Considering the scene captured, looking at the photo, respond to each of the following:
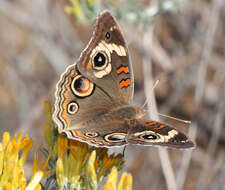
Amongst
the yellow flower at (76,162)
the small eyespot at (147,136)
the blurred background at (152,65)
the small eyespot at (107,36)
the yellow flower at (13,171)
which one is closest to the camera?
the yellow flower at (13,171)

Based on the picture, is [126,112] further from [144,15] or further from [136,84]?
[136,84]

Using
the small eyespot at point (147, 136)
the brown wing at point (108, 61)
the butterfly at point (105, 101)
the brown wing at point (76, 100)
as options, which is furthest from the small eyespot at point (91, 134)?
the brown wing at point (108, 61)

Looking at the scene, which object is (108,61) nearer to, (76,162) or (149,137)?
(149,137)

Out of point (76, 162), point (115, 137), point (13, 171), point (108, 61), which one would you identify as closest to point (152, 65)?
point (108, 61)

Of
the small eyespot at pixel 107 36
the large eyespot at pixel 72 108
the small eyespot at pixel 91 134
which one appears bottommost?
the small eyespot at pixel 91 134

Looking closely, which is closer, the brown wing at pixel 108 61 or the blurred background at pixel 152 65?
the brown wing at pixel 108 61

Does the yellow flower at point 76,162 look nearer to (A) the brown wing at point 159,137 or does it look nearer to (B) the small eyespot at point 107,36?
(A) the brown wing at point 159,137

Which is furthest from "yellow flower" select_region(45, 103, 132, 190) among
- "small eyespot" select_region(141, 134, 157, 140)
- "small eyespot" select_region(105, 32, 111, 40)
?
"small eyespot" select_region(105, 32, 111, 40)
